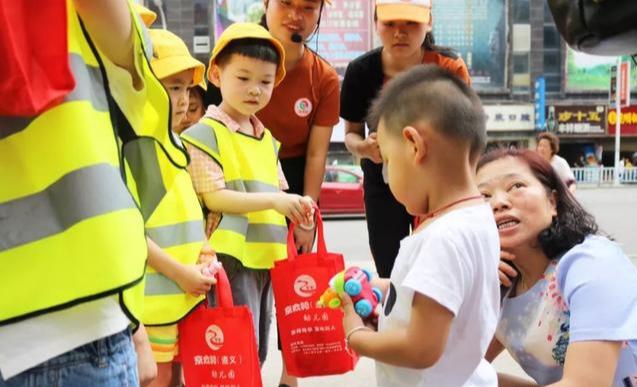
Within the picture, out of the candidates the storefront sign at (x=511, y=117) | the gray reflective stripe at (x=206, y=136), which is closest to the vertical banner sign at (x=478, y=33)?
the storefront sign at (x=511, y=117)

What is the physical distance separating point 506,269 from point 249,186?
0.83m

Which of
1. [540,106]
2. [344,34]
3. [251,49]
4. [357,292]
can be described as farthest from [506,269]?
[344,34]

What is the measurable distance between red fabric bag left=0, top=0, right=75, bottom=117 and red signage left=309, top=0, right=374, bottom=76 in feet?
78.3

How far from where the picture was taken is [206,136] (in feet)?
7.33

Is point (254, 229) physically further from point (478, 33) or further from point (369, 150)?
point (478, 33)

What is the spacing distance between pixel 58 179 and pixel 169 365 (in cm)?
134

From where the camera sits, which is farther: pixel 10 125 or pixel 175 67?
pixel 175 67

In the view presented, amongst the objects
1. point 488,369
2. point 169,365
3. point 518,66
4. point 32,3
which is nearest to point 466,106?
point 488,369

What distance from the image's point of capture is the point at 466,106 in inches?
54.2

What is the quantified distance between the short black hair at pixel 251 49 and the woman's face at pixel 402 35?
1.72 ft

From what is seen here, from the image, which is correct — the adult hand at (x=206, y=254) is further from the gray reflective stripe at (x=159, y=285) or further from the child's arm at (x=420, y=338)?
the child's arm at (x=420, y=338)

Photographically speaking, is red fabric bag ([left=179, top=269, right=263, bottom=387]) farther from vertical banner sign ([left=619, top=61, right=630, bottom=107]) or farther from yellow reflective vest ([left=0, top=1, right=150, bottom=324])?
vertical banner sign ([left=619, top=61, right=630, bottom=107])

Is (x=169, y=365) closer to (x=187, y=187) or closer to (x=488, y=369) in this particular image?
(x=187, y=187)

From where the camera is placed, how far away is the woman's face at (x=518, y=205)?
1.85m
